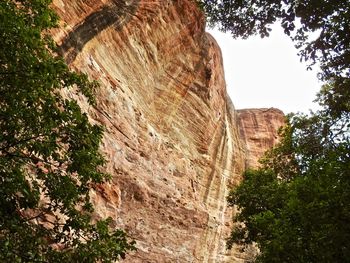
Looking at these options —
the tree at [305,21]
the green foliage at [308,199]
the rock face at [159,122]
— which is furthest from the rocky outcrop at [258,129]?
the tree at [305,21]

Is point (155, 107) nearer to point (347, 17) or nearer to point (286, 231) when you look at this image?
point (286, 231)

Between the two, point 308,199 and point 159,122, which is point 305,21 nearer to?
point 308,199

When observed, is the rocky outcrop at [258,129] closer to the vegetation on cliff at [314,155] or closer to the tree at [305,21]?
the vegetation on cliff at [314,155]

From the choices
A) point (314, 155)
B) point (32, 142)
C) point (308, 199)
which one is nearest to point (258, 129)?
point (314, 155)

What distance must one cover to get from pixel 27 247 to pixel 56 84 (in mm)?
2851

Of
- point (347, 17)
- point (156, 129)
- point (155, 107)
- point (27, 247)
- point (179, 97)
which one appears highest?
point (179, 97)

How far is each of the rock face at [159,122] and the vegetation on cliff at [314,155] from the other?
13.7ft

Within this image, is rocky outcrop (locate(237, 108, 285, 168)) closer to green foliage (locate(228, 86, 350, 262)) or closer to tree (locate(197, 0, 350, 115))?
green foliage (locate(228, 86, 350, 262))

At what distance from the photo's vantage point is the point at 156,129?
2078 cm

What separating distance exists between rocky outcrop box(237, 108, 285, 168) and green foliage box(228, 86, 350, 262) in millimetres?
13786

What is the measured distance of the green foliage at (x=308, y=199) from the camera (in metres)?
9.95

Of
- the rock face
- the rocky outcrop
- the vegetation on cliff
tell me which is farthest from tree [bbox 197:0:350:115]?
the rocky outcrop

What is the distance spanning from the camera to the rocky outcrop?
108ft

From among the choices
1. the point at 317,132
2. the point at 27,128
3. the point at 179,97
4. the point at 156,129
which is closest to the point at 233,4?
the point at 27,128
